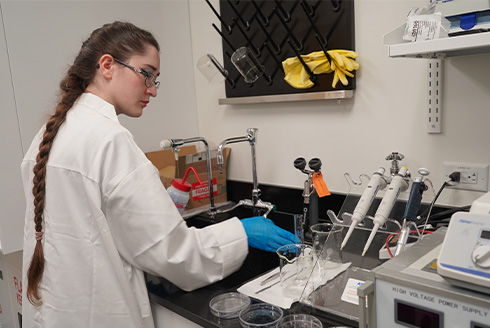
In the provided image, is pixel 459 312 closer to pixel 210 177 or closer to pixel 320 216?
pixel 320 216

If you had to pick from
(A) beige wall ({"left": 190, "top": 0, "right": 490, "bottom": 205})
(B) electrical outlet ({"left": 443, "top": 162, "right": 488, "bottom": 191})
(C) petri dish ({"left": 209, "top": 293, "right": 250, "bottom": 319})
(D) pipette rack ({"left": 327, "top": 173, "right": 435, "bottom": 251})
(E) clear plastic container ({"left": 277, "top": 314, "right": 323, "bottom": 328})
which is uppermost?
(A) beige wall ({"left": 190, "top": 0, "right": 490, "bottom": 205})

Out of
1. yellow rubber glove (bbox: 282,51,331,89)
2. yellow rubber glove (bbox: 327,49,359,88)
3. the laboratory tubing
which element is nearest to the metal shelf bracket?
yellow rubber glove (bbox: 327,49,359,88)

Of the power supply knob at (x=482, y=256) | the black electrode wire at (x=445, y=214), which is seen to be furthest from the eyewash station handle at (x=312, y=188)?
the power supply knob at (x=482, y=256)

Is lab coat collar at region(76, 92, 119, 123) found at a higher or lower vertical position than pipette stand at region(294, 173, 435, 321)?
higher

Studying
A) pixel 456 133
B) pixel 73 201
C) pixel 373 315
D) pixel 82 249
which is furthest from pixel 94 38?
pixel 456 133

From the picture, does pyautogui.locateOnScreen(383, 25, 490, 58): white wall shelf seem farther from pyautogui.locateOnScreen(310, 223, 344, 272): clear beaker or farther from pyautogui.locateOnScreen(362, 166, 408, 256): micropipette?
pyautogui.locateOnScreen(310, 223, 344, 272): clear beaker

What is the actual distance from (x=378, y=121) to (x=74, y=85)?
41.6 inches

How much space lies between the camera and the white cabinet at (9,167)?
1.55 m

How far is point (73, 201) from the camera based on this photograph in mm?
1021

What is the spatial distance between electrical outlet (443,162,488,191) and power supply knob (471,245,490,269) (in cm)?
Result: 80

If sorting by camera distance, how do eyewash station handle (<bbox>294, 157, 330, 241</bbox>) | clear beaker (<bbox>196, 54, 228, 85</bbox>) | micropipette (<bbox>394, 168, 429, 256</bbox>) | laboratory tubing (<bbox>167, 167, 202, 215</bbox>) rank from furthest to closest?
1. clear beaker (<bbox>196, 54, 228, 85</bbox>)
2. laboratory tubing (<bbox>167, 167, 202, 215</bbox>)
3. eyewash station handle (<bbox>294, 157, 330, 241</bbox>)
4. micropipette (<bbox>394, 168, 429, 256</bbox>)

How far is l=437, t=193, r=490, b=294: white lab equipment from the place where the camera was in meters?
0.59

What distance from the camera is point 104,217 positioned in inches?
39.9

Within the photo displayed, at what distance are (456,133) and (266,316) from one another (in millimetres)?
878
